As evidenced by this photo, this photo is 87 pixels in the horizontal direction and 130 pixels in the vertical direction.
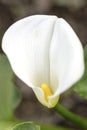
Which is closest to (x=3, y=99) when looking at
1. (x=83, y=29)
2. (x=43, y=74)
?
(x=43, y=74)

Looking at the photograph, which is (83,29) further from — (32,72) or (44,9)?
(32,72)

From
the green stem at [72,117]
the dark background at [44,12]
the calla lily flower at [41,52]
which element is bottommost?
the dark background at [44,12]

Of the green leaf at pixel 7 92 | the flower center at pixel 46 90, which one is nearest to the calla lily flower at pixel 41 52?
the flower center at pixel 46 90

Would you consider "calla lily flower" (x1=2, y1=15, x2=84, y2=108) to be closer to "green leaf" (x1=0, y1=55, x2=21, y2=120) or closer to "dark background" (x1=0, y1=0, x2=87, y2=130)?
"green leaf" (x1=0, y1=55, x2=21, y2=120)

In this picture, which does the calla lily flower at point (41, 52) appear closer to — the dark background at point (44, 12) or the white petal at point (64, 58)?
the white petal at point (64, 58)

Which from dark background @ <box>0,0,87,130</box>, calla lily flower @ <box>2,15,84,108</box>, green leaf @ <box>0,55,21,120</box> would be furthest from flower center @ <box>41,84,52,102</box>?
dark background @ <box>0,0,87,130</box>

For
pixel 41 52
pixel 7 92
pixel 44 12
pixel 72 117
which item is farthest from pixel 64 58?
pixel 44 12
